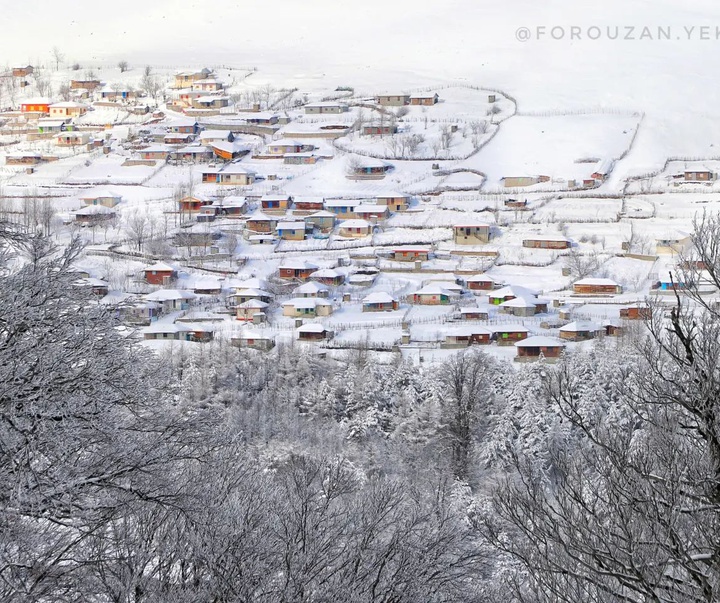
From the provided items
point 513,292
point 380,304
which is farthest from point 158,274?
point 513,292

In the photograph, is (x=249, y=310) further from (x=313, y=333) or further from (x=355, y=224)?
(x=355, y=224)

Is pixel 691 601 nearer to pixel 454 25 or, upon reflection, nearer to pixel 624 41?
pixel 624 41

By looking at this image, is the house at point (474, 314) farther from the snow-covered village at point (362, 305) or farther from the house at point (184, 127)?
the house at point (184, 127)

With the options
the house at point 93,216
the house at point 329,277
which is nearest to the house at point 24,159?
the house at point 93,216

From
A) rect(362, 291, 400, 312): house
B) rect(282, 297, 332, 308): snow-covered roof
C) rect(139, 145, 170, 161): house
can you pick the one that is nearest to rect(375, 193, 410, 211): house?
rect(362, 291, 400, 312): house

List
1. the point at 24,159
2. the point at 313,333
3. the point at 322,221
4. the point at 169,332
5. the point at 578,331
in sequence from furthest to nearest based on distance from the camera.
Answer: the point at 24,159 < the point at 322,221 < the point at 169,332 < the point at 313,333 < the point at 578,331

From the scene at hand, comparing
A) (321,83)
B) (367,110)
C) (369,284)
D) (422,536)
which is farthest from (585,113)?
(422,536)
